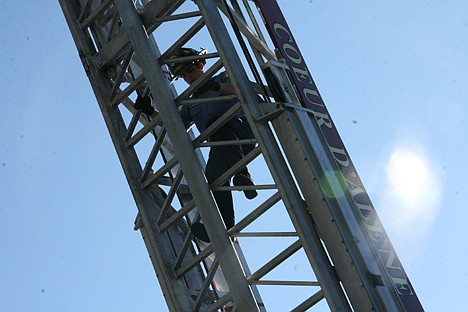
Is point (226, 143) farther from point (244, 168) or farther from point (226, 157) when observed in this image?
point (244, 168)

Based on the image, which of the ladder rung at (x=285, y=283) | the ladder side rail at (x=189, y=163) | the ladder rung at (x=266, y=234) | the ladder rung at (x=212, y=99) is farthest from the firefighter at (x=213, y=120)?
the ladder rung at (x=285, y=283)

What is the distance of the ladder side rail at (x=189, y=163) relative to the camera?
7594mm

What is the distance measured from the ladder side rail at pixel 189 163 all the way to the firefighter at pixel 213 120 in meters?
0.27

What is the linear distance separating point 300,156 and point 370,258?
0.93 meters

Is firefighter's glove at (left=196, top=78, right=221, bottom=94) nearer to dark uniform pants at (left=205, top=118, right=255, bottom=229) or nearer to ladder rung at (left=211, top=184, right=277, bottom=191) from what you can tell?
dark uniform pants at (left=205, top=118, right=255, bottom=229)

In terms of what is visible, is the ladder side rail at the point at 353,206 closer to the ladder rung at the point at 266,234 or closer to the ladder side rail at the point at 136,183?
the ladder rung at the point at 266,234

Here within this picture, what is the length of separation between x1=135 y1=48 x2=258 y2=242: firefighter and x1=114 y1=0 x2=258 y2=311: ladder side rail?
268mm

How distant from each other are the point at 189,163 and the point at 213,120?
577 millimetres

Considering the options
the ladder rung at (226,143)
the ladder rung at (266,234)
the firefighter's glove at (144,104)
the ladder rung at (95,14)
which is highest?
the ladder rung at (95,14)

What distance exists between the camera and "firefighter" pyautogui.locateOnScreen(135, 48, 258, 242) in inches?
323

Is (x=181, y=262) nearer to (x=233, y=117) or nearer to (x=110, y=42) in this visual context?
(x=233, y=117)

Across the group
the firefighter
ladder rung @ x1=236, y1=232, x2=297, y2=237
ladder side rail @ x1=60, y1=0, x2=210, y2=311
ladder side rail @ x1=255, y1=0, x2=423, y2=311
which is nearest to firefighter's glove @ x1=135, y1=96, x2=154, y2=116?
the firefighter

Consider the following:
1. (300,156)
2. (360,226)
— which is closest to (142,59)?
(300,156)

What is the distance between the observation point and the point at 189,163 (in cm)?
799
